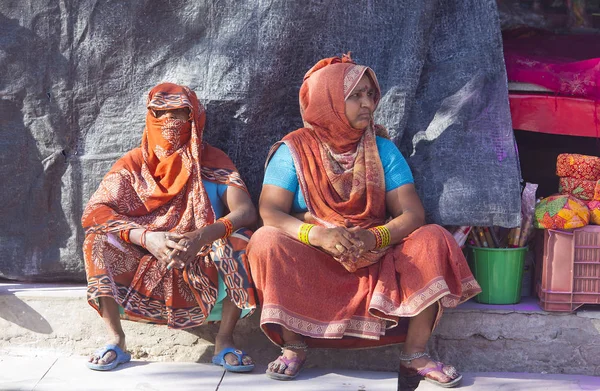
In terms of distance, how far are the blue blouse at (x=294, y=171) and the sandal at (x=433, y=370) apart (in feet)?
2.71

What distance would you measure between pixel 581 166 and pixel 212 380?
210 centimetres

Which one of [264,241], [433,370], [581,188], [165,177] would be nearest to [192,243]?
[264,241]

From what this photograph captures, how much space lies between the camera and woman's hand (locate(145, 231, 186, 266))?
3791mm

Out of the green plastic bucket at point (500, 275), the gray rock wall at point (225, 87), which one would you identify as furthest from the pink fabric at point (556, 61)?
the green plastic bucket at point (500, 275)

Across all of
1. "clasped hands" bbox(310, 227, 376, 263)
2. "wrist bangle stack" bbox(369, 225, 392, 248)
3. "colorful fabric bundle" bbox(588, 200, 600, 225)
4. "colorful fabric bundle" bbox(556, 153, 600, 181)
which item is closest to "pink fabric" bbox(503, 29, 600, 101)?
"colorful fabric bundle" bbox(556, 153, 600, 181)

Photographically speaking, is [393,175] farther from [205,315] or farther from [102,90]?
[102,90]

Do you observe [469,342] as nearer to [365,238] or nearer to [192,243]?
[365,238]

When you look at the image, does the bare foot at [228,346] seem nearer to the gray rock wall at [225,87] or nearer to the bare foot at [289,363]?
the bare foot at [289,363]

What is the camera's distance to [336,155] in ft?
13.5

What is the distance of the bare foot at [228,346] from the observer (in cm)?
391

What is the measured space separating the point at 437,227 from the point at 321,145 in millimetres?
725

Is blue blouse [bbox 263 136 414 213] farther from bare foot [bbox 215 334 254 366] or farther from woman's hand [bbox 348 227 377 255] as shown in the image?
bare foot [bbox 215 334 254 366]

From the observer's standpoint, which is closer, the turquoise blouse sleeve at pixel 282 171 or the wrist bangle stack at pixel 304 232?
the wrist bangle stack at pixel 304 232

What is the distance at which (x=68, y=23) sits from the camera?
15.0ft
